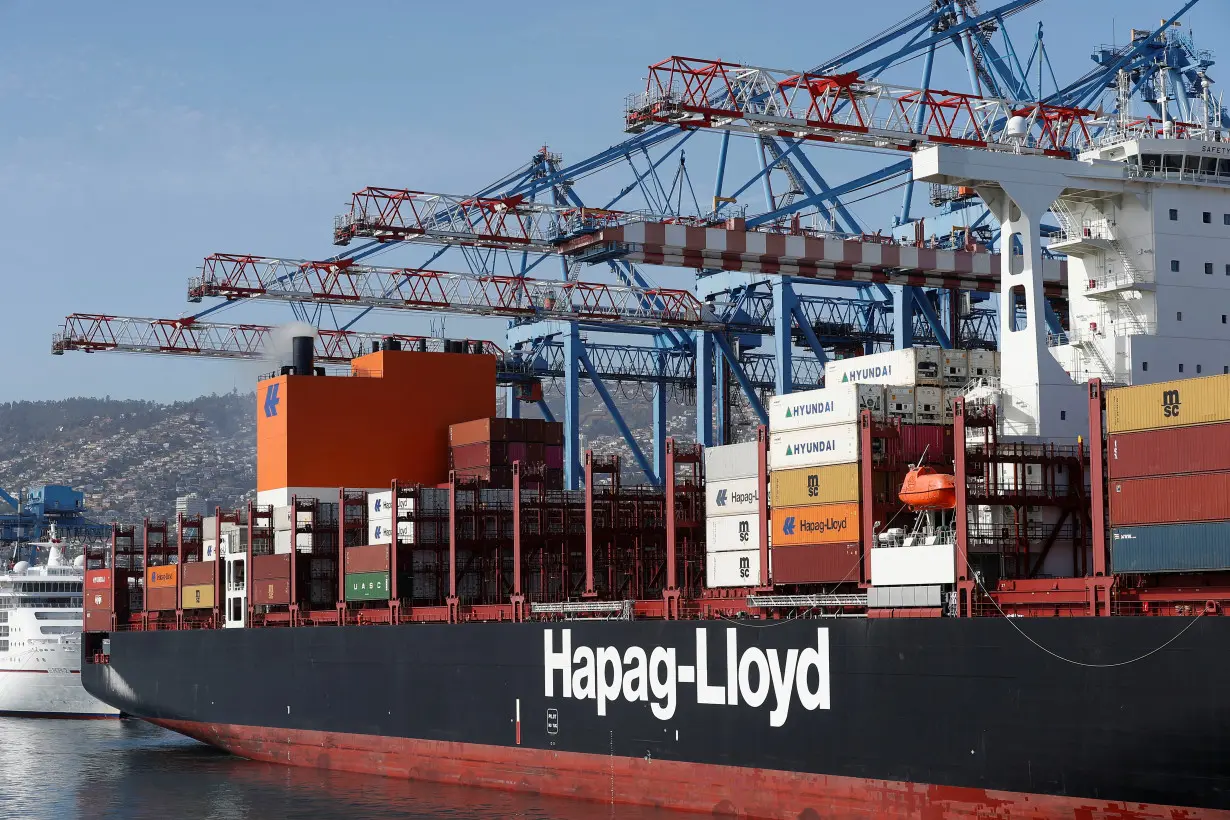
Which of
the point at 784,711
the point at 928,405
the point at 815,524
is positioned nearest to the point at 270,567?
the point at 815,524

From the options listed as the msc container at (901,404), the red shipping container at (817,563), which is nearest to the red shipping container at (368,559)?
the red shipping container at (817,563)

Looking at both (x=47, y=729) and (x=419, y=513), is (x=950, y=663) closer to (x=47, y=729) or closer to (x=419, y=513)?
(x=419, y=513)

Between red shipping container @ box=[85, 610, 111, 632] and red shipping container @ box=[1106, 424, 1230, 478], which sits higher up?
red shipping container @ box=[1106, 424, 1230, 478]

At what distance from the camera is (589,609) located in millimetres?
34375

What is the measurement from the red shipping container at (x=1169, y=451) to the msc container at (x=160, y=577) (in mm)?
35851

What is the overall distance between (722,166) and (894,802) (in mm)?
29678

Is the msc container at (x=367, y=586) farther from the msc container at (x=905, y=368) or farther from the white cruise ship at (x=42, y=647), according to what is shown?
the white cruise ship at (x=42, y=647)

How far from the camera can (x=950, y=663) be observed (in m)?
26.0

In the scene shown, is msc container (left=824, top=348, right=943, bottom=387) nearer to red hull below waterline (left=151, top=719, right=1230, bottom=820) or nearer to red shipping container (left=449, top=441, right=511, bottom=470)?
red hull below waterline (left=151, top=719, right=1230, bottom=820)

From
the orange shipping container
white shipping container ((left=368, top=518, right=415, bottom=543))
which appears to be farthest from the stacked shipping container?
the orange shipping container

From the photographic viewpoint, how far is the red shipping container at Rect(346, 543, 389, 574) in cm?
4156

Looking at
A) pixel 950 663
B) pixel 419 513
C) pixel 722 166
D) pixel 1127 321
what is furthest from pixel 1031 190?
pixel 722 166

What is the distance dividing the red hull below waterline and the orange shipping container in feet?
26.0

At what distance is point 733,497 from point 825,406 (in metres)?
3.72
